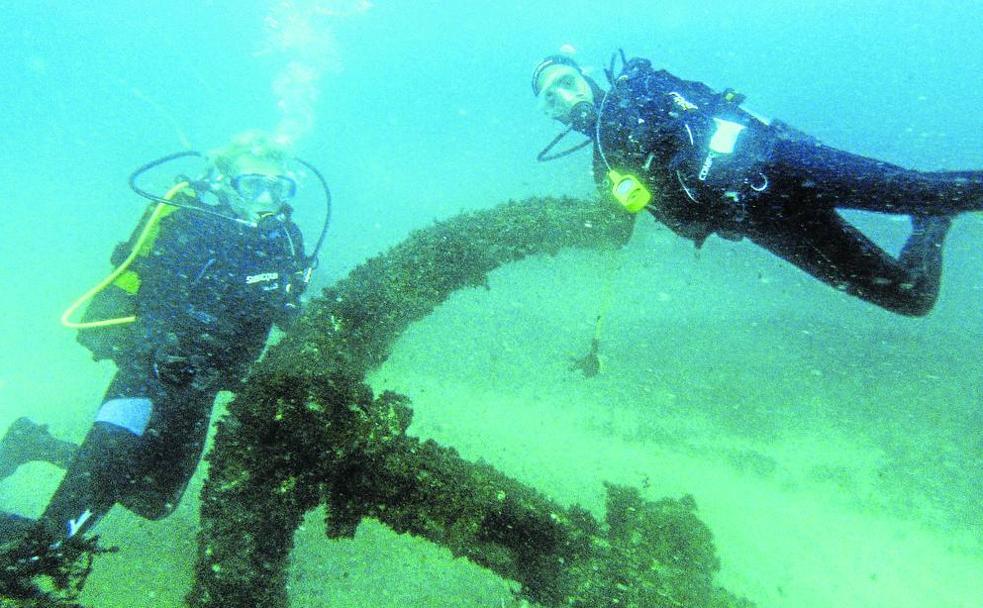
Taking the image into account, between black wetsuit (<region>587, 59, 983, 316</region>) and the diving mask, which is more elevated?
the diving mask

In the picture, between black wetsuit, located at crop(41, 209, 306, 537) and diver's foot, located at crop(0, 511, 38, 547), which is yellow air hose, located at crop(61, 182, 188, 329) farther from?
diver's foot, located at crop(0, 511, 38, 547)

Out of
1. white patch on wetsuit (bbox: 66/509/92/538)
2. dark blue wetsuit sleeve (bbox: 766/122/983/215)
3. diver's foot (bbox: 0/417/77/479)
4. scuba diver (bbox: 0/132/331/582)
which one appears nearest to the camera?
dark blue wetsuit sleeve (bbox: 766/122/983/215)

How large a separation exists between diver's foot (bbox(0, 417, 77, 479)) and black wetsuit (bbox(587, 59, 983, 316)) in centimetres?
624

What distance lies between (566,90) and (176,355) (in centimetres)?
383

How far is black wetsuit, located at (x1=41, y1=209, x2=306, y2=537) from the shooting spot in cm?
352

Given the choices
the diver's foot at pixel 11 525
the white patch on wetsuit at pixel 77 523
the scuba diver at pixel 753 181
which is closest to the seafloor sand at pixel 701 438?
the white patch on wetsuit at pixel 77 523

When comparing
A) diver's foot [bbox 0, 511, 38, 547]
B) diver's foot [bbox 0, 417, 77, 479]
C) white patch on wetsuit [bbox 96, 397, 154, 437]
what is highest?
white patch on wetsuit [bbox 96, 397, 154, 437]

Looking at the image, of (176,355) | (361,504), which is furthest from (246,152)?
(361,504)

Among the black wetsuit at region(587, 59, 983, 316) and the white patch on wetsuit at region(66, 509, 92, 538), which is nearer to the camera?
the black wetsuit at region(587, 59, 983, 316)

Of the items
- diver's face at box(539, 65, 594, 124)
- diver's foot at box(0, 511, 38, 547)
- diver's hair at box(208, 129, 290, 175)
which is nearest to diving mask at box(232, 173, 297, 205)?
diver's hair at box(208, 129, 290, 175)

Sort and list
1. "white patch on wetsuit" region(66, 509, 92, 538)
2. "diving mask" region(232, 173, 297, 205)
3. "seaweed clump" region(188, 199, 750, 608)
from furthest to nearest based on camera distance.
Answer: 1. "diving mask" region(232, 173, 297, 205)
2. "white patch on wetsuit" region(66, 509, 92, 538)
3. "seaweed clump" region(188, 199, 750, 608)

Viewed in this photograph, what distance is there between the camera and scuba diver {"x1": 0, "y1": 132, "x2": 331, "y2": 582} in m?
3.50

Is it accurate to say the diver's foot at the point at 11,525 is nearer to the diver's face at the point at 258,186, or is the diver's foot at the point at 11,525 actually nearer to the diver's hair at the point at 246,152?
the diver's face at the point at 258,186

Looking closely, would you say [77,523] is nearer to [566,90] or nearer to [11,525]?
[11,525]
